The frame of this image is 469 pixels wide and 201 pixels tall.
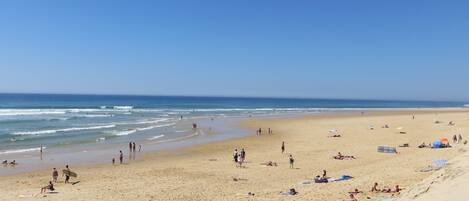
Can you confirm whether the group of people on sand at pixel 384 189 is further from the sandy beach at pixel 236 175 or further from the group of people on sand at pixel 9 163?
the group of people on sand at pixel 9 163

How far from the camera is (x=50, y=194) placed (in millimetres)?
19141

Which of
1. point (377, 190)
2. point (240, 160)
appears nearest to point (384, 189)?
point (377, 190)

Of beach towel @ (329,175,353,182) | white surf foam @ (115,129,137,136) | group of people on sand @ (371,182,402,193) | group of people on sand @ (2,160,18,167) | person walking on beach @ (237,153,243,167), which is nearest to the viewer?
group of people on sand @ (371,182,402,193)

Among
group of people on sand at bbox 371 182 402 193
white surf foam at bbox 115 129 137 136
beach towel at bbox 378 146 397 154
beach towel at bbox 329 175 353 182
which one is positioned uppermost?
→ group of people on sand at bbox 371 182 402 193

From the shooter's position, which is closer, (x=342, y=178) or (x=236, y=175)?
(x=342, y=178)

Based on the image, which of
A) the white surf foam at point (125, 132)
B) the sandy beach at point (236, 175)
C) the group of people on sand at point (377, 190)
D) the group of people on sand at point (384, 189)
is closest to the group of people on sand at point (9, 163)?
the sandy beach at point (236, 175)

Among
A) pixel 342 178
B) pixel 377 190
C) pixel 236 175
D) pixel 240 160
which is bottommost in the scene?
pixel 236 175

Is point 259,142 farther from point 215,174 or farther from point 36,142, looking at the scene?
point 36,142

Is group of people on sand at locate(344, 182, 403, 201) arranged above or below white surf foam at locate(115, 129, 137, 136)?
above

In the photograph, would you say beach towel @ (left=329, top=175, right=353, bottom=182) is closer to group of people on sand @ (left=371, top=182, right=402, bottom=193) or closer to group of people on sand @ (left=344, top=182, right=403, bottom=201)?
group of people on sand @ (left=344, top=182, right=403, bottom=201)

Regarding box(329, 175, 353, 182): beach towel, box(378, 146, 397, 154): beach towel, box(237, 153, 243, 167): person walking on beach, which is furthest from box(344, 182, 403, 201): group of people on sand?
box(378, 146, 397, 154): beach towel

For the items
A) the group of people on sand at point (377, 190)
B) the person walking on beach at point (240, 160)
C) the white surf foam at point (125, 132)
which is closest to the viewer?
the group of people on sand at point (377, 190)

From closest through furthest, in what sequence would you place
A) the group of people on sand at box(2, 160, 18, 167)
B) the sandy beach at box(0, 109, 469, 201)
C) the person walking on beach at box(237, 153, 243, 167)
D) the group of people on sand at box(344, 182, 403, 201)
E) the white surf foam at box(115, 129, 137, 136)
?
the group of people on sand at box(344, 182, 403, 201) < the sandy beach at box(0, 109, 469, 201) < the group of people on sand at box(2, 160, 18, 167) < the person walking on beach at box(237, 153, 243, 167) < the white surf foam at box(115, 129, 137, 136)

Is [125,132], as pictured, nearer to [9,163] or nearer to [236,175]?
[9,163]
